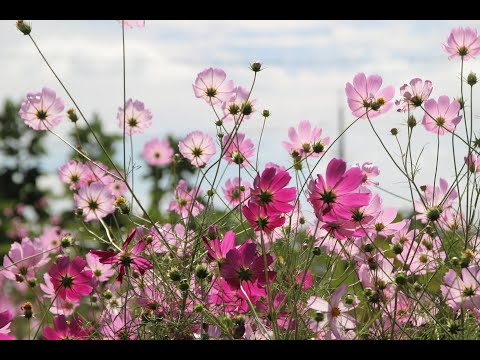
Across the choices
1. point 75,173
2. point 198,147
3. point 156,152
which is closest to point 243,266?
point 198,147

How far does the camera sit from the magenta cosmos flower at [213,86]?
0.91 metres

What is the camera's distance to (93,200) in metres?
1.06

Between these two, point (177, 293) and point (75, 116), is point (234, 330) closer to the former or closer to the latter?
point (177, 293)

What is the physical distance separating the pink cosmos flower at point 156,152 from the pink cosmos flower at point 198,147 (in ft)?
1.70

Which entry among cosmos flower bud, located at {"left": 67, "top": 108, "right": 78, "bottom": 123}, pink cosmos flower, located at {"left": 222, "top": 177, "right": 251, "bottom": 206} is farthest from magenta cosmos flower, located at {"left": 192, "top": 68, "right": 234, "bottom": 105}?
cosmos flower bud, located at {"left": 67, "top": 108, "right": 78, "bottom": 123}

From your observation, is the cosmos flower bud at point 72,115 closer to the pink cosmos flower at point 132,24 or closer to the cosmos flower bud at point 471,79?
the pink cosmos flower at point 132,24

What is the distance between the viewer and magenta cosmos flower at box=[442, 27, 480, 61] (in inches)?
34.1

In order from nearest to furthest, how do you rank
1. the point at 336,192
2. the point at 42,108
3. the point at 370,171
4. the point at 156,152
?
the point at 336,192 < the point at 370,171 < the point at 42,108 < the point at 156,152

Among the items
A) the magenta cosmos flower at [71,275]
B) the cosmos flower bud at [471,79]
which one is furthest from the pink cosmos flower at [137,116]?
the cosmos flower bud at [471,79]

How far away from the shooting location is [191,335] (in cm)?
74

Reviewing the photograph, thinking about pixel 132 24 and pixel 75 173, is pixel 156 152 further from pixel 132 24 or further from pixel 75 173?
pixel 132 24

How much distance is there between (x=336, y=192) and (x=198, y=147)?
35 cm
